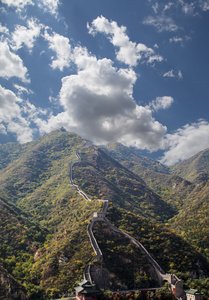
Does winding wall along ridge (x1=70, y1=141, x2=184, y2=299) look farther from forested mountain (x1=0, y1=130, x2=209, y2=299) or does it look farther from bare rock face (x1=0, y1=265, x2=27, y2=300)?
bare rock face (x1=0, y1=265, x2=27, y2=300)

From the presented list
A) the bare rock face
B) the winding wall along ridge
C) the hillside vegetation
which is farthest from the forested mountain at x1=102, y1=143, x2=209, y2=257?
the bare rock face

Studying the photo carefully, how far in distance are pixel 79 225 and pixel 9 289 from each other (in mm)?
23506

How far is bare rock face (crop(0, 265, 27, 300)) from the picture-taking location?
139ft

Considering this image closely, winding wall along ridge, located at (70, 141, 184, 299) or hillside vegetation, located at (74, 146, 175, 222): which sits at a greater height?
hillside vegetation, located at (74, 146, 175, 222)

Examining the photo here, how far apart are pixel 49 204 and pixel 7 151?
346ft

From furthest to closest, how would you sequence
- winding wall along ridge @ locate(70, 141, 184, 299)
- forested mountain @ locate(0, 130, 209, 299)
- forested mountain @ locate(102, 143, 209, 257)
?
forested mountain @ locate(102, 143, 209, 257) → forested mountain @ locate(0, 130, 209, 299) → winding wall along ridge @ locate(70, 141, 184, 299)

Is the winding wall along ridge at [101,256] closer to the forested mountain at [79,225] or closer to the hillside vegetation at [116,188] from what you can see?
the forested mountain at [79,225]

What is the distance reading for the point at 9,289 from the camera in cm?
4344

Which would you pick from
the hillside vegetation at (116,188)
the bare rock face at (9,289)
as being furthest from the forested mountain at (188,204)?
the bare rock face at (9,289)

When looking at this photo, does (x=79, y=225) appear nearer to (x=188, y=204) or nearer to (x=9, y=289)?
(x=9, y=289)

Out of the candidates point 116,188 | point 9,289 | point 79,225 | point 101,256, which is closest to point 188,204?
point 116,188

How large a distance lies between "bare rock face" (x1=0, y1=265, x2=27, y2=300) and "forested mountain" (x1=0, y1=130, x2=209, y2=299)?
0.86 ft

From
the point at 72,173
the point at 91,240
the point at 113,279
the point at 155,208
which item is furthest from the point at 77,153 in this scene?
the point at 113,279

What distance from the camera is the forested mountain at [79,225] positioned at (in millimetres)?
51722
